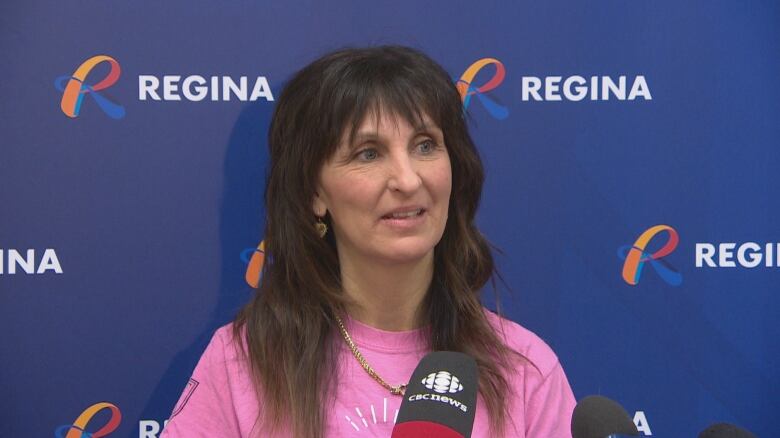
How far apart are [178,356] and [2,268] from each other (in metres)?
0.43

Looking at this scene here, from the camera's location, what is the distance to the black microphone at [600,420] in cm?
90

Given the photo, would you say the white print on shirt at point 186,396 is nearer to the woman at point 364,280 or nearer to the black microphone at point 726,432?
the woman at point 364,280

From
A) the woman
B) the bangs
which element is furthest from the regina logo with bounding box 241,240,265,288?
the bangs

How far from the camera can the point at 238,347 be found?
1.64 m

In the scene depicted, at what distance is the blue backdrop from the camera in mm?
2035

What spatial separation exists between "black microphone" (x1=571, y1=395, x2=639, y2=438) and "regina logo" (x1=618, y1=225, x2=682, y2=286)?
125 centimetres

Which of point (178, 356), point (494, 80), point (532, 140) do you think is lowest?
point (178, 356)

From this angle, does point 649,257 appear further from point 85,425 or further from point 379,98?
point 85,425

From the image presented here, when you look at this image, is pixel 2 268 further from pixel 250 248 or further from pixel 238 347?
pixel 238 347

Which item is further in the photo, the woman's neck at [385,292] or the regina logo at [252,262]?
the regina logo at [252,262]

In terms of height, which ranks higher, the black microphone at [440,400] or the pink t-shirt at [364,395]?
the black microphone at [440,400]

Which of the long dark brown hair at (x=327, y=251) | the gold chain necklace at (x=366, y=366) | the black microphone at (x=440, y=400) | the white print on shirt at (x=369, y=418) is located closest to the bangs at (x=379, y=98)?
the long dark brown hair at (x=327, y=251)

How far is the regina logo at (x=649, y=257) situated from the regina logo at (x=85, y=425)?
48.3 inches

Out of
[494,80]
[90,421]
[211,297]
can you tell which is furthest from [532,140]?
[90,421]
